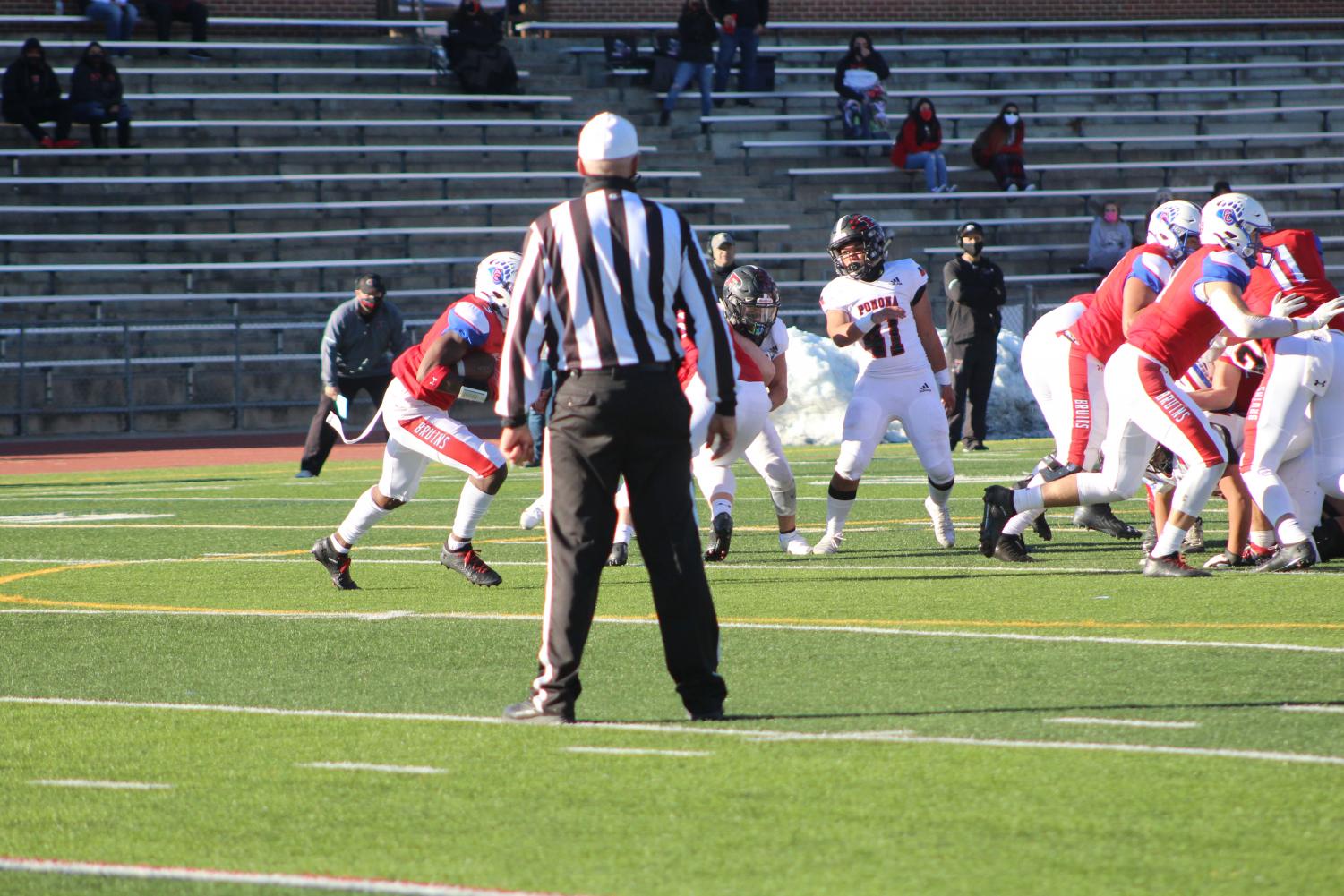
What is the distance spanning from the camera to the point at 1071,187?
95.3 ft

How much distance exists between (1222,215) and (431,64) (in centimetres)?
2109

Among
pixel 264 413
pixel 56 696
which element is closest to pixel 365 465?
pixel 264 413

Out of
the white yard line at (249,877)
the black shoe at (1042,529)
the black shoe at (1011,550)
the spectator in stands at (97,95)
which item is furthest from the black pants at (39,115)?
the white yard line at (249,877)

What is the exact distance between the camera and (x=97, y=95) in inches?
977

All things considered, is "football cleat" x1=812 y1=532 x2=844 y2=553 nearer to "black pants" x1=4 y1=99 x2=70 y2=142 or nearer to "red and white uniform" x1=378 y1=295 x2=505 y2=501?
"red and white uniform" x1=378 y1=295 x2=505 y2=501

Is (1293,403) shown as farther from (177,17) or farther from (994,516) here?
(177,17)

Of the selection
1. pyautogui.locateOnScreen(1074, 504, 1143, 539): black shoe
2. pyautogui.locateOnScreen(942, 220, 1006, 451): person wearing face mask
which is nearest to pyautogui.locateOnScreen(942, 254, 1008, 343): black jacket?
pyautogui.locateOnScreen(942, 220, 1006, 451): person wearing face mask

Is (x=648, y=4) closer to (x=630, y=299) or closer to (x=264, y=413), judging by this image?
(x=264, y=413)

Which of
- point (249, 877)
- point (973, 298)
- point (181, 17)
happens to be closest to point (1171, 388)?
point (249, 877)

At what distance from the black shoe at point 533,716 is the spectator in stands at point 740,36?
915 inches

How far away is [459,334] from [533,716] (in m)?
3.85

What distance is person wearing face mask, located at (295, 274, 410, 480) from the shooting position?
17484 millimetres

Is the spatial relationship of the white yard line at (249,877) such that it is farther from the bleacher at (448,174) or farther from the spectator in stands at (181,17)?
the spectator in stands at (181,17)

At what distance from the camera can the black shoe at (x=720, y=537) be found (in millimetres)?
10578
